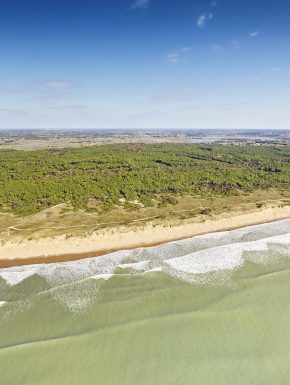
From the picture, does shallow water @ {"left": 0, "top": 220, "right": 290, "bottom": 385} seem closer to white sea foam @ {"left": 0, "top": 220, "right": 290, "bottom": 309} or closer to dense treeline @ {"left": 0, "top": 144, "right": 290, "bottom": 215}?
white sea foam @ {"left": 0, "top": 220, "right": 290, "bottom": 309}

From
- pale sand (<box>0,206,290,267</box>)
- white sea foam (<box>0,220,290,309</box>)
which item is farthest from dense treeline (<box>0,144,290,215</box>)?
white sea foam (<box>0,220,290,309</box>)

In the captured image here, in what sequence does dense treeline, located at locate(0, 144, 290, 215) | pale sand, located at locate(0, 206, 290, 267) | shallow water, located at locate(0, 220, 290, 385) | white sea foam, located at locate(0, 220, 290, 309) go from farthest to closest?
1. dense treeline, located at locate(0, 144, 290, 215)
2. pale sand, located at locate(0, 206, 290, 267)
3. white sea foam, located at locate(0, 220, 290, 309)
4. shallow water, located at locate(0, 220, 290, 385)

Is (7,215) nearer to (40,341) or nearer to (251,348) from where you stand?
(40,341)

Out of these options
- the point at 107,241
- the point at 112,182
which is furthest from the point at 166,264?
the point at 112,182

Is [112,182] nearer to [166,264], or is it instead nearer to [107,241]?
[107,241]

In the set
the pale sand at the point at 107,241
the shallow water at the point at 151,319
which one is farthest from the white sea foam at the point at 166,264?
the pale sand at the point at 107,241

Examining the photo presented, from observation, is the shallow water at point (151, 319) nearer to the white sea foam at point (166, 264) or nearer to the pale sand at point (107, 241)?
the white sea foam at point (166, 264)
